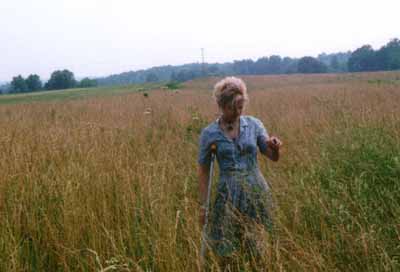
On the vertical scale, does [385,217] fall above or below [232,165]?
below

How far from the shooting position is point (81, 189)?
126 inches

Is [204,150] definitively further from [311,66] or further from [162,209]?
[311,66]

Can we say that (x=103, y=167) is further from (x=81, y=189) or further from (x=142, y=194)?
(x=142, y=194)

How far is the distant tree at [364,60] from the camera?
82438mm

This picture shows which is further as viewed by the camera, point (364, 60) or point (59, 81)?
point (364, 60)

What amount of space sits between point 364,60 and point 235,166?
91.0m

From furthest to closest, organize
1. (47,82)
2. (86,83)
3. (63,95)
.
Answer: (86,83) → (47,82) → (63,95)

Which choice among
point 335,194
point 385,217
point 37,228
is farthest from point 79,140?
point 385,217

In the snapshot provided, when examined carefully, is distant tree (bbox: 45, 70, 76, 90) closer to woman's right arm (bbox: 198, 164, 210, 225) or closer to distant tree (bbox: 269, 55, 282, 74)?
distant tree (bbox: 269, 55, 282, 74)

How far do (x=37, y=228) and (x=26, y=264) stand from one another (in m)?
0.39

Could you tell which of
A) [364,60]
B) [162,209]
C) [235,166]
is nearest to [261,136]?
[235,166]

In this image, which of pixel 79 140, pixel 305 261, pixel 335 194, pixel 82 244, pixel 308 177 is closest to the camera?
pixel 305 261

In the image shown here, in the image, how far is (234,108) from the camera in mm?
2775

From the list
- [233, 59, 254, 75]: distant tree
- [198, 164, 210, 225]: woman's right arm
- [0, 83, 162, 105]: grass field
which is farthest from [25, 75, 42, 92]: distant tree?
[198, 164, 210, 225]: woman's right arm
